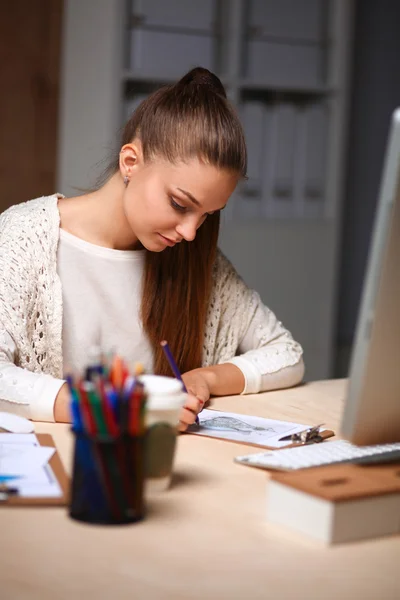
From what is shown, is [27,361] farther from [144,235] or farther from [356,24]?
[356,24]

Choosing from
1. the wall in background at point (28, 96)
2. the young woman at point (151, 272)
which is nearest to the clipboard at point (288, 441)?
the young woman at point (151, 272)

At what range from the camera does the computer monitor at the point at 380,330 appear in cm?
92

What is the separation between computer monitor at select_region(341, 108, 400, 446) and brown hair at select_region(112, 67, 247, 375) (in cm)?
63

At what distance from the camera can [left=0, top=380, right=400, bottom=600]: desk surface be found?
0.80 meters

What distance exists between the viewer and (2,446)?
45.8 inches

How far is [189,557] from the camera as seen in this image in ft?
2.84

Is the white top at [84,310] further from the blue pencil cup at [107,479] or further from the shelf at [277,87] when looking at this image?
the shelf at [277,87]

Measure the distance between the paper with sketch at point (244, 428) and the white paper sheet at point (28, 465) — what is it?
265mm

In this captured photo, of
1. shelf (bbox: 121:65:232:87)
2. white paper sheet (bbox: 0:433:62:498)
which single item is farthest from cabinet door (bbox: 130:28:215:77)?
white paper sheet (bbox: 0:433:62:498)

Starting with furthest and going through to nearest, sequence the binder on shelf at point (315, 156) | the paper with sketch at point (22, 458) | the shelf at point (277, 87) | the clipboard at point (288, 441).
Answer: the binder on shelf at point (315, 156), the shelf at point (277, 87), the clipboard at point (288, 441), the paper with sketch at point (22, 458)

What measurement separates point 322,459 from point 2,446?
41 cm

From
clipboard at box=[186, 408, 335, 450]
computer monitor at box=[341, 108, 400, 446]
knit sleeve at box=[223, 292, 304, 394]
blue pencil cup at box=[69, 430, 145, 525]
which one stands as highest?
computer monitor at box=[341, 108, 400, 446]

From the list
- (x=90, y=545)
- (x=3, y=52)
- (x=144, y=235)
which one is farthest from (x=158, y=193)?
(x=3, y=52)

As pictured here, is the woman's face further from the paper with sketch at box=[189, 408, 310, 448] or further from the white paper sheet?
the white paper sheet
